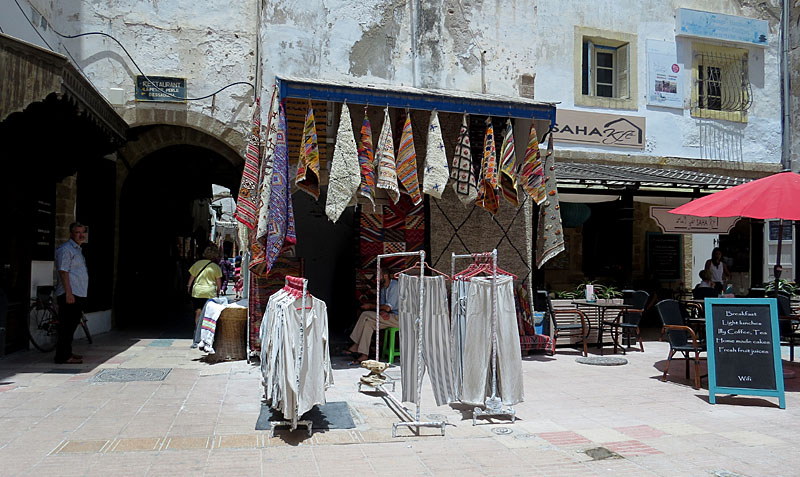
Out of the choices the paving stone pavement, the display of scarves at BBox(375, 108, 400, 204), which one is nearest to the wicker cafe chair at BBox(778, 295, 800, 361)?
the paving stone pavement

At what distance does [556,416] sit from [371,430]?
6.01 ft

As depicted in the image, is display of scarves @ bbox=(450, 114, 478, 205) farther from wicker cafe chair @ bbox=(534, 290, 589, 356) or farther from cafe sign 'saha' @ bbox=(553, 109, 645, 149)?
cafe sign 'saha' @ bbox=(553, 109, 645, 149)

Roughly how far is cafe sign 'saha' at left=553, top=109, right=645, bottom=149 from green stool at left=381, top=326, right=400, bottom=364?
6.42 metres

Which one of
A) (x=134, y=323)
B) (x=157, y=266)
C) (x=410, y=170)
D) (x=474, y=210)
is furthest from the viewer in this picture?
(x=157, y=266)

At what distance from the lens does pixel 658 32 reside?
13.9 m

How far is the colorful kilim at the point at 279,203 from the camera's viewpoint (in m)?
7.51

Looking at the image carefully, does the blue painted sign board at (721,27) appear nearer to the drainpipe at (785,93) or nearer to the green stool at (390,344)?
the drainpipe at (785,93)

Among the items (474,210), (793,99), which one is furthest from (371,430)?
(793,99)

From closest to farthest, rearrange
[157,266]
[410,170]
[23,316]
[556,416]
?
1. [556,416]
2. [410,170]
3. [23,316]
4. [157,266]

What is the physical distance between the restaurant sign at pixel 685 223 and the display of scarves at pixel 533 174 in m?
3.86

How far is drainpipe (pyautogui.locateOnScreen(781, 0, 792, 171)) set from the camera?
14.6m

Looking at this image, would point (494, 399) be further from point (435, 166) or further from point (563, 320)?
point (563, 320)

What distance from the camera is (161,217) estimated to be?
55.8 feet

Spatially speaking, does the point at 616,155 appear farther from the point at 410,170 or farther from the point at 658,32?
the point at 410,170
